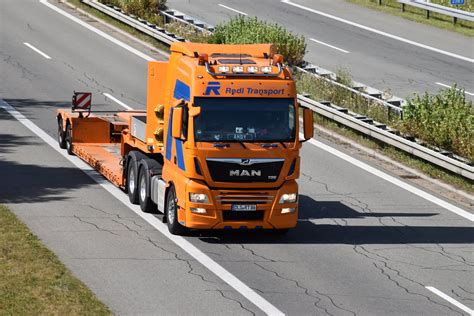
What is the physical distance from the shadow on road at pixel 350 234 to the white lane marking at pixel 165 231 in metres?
0.75

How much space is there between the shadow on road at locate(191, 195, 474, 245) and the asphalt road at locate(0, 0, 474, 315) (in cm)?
2

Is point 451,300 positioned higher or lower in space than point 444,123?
lower

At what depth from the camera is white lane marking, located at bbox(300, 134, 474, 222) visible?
2391 centimetres

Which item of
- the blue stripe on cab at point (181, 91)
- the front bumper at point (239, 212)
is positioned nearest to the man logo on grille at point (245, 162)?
the front bumper at point (239, 212)

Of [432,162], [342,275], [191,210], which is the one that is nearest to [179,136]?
[191,210]

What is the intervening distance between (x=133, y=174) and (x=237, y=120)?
13.1 ft

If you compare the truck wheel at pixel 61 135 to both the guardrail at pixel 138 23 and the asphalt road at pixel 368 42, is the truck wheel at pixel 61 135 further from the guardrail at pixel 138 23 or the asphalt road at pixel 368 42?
the asphalt road at pixel 368 42

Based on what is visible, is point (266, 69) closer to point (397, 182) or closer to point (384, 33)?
point (397, 182)

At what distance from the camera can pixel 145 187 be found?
22.6 metres

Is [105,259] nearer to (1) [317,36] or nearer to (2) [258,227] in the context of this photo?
(2) [258,227]

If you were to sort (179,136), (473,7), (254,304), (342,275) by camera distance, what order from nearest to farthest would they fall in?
(254,304) < (342,275) < (179,136) < (473,7)

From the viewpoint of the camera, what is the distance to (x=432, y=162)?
87.1 ft

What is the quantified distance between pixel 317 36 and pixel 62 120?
658 inches

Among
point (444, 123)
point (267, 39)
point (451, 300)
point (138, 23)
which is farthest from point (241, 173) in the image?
point (138, 23)
